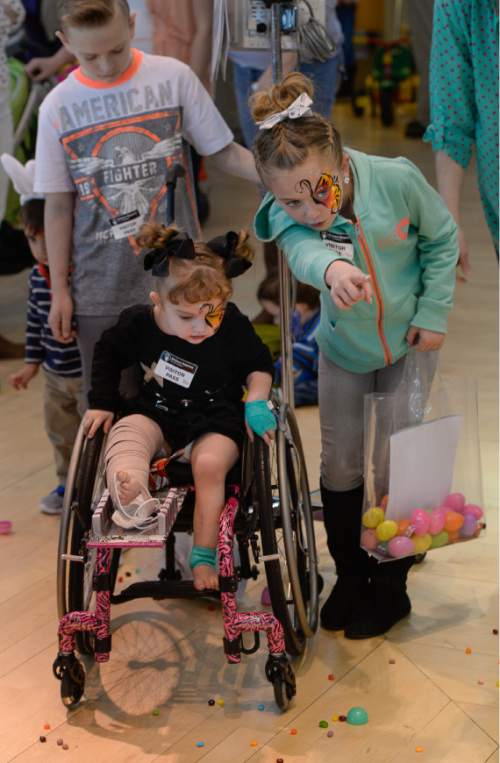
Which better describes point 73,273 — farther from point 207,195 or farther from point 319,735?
point 207,195

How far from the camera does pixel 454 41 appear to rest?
2518 mm

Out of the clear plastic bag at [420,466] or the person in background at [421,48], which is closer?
the clear plastic bag at [420,466]

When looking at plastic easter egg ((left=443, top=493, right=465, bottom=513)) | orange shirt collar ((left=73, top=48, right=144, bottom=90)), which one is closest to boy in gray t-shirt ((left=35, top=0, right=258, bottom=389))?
orange shirt collar ((left=73, top=48, right=144, bottom=90))

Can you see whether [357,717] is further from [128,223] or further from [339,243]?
[128,223]

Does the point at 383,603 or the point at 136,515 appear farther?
the point at 383,603

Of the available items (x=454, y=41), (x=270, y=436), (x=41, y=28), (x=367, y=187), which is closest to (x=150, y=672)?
(x=270, y=436)

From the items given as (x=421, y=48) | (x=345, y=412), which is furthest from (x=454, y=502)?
(x=421, y=48)

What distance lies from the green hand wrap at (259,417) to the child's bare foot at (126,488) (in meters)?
0.25

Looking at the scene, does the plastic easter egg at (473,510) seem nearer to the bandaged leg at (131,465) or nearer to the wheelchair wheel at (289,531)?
the wheelchair wheel at (289,531)

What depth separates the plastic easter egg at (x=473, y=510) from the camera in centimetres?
238

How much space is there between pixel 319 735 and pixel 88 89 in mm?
1477

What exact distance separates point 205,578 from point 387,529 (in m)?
0.39

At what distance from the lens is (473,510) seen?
7.84 ft

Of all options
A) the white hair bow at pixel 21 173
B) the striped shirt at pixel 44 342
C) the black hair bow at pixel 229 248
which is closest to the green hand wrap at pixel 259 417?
the black hair bow at pixel 229 248
